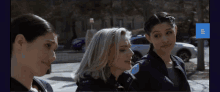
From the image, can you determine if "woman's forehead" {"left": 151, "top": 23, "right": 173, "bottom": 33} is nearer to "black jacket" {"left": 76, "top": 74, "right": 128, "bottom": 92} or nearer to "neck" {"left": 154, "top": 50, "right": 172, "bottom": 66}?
"neck" {"left": 154, "top": 50, "right": 172, "bottom": 66}

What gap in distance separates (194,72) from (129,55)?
7.78 meters

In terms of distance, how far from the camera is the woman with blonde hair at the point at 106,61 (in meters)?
1.60

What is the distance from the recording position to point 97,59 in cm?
163

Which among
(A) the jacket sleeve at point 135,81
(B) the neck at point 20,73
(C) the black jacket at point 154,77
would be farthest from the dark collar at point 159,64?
(B) the neck at point 20,73

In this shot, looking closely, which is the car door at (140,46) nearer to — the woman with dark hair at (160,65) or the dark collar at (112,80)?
the woman with dark hair at (160,65)

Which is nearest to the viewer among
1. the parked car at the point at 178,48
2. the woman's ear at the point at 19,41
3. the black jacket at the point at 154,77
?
the woman's ear at the point at 19,41

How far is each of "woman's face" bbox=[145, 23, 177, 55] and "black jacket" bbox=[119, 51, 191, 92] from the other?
75mm

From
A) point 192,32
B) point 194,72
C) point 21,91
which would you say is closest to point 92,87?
point 21,91

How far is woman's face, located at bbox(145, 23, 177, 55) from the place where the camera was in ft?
6.14

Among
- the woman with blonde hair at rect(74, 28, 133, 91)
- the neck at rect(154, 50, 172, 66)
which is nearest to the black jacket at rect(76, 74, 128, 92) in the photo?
the woman with blonde hair at rect(74, 28, 133, 91)

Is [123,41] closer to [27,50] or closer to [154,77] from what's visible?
[154,77]

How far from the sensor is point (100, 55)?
1627 millimetres

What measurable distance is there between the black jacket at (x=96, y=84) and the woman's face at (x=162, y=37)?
48cm

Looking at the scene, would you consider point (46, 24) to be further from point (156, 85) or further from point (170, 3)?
point (170, 3)
